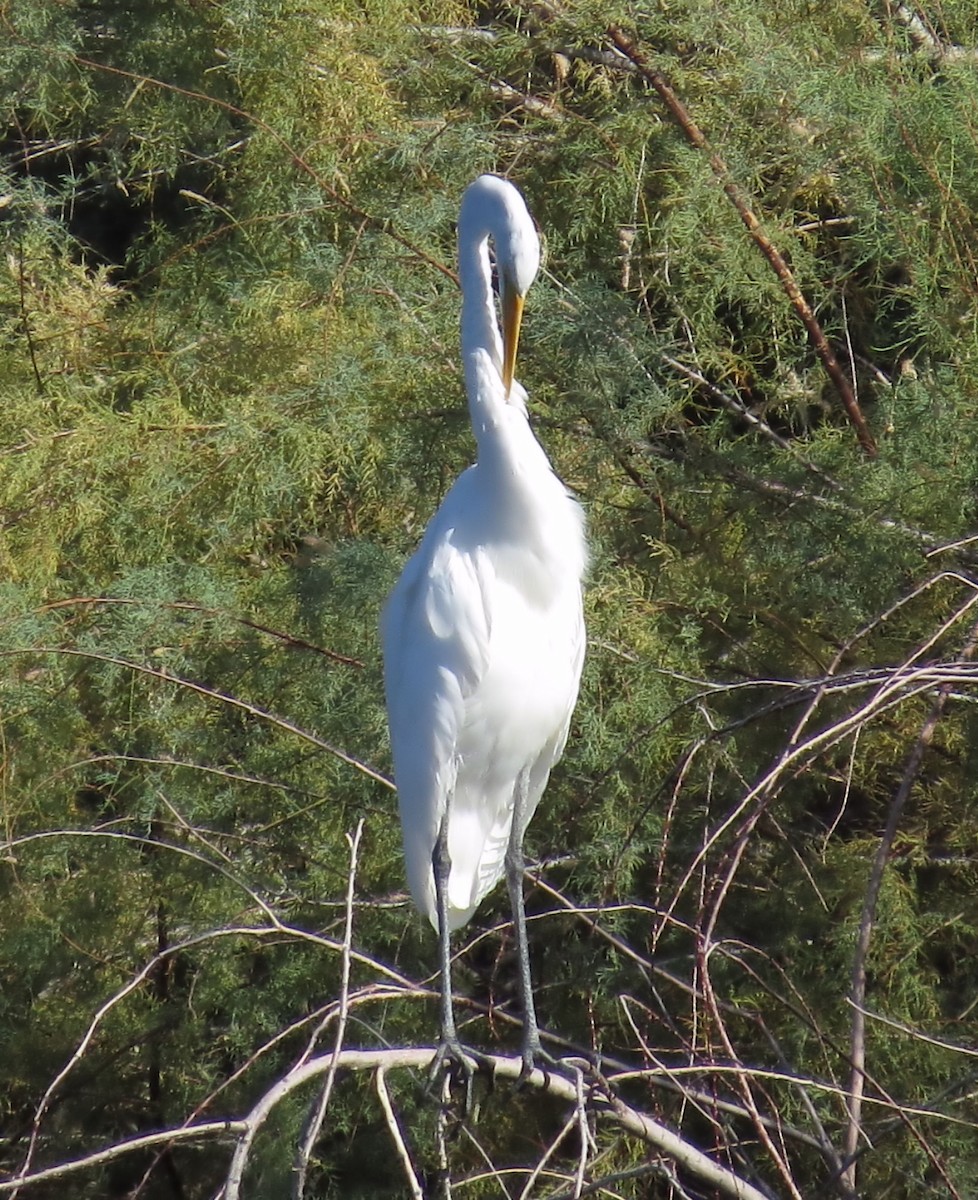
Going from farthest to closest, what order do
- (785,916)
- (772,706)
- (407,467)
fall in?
1. (407,467)
2. (785,916)
3. (772,706)

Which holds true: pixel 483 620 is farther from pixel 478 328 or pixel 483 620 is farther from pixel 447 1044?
pixel 447 1044

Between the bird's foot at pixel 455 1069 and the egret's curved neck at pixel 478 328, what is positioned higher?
the egret's curved neck at pixel 478 328

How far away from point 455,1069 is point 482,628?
25.3 inches

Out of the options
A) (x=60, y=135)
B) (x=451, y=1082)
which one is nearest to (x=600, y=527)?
(x=451, y=1082)

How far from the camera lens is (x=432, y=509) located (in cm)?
343

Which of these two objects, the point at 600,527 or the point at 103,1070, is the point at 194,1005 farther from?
the point at 600,527

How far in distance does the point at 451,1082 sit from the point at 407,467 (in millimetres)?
1318

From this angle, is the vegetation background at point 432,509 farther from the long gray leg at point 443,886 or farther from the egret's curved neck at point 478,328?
the egret's curved neck at point 478,328

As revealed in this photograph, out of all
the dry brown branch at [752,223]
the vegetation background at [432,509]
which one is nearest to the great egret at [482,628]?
the vegetation background at [432,509]

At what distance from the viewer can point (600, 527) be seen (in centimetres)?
333

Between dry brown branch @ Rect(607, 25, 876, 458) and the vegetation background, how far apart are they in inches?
0.4

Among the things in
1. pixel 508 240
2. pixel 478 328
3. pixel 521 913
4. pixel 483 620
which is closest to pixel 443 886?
pixel 521 913

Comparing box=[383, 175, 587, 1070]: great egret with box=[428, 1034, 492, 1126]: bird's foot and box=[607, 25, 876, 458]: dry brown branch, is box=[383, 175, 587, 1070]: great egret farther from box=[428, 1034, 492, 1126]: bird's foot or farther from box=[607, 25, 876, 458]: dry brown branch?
A: box=[607, 25, 876, 458]: dry brown branch

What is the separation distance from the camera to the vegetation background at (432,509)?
2.99 meters
